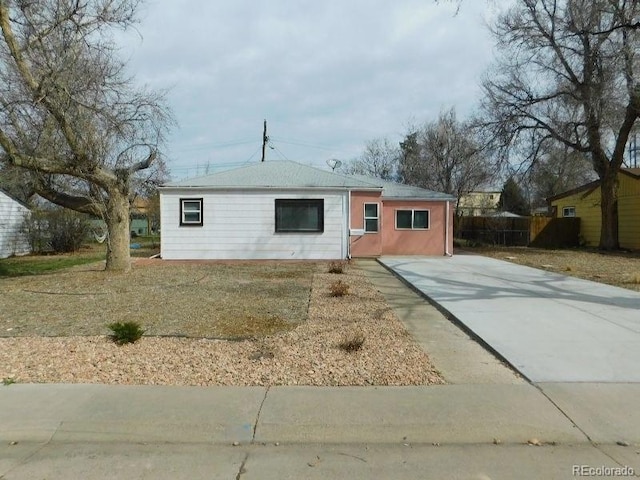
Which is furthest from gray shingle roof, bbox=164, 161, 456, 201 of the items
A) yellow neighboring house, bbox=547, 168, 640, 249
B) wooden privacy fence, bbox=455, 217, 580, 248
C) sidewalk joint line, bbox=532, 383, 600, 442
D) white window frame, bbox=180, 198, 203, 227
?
sidewalk joint line, bbox=532, 383, 600, 442

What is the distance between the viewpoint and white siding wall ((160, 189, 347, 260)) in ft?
64.5

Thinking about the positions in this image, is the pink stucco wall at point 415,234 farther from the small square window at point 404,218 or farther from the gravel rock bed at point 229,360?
the gravel rock bed at point 229,360

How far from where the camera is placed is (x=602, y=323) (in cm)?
791

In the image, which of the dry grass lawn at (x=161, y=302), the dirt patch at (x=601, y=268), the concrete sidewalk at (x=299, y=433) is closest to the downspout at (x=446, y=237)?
the dirt patch at (x=601, y=268)

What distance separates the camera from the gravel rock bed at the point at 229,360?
545 cm

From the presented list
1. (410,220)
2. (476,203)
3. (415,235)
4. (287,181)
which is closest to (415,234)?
(415,235)

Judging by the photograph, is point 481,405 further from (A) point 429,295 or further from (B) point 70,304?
(B) point 70,304

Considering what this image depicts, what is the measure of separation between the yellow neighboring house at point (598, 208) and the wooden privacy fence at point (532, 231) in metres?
0.83

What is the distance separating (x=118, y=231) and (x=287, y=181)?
7894 millimetres

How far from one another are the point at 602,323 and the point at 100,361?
23.6 feet

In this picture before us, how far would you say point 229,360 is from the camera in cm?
600

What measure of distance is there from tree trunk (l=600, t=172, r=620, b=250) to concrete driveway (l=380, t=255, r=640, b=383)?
13.2 m

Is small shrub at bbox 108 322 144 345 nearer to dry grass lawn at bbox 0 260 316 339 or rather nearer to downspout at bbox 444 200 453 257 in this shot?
dry grass lawn at bbox 0 260 316 339

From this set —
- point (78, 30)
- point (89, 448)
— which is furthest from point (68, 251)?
point (89, 448)
